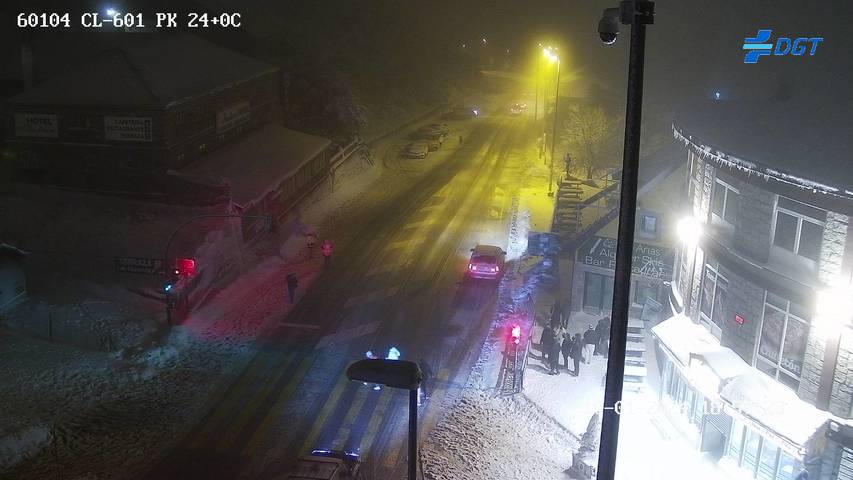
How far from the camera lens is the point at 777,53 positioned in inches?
867

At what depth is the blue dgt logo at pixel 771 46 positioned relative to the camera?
20.9 m

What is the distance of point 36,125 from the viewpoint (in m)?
37.6

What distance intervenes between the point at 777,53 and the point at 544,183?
3073 cm

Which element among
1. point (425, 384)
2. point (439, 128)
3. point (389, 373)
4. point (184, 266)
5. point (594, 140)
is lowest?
point (425, 384)

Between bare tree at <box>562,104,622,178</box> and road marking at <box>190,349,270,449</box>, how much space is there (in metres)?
30.3

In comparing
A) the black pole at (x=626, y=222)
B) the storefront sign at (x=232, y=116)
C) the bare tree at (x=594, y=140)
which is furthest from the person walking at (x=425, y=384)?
the bare tree at (x=594, y=140)

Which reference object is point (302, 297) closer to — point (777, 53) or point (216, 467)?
point (216, 467)

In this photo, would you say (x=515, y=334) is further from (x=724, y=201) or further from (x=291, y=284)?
(x=291, y=284)

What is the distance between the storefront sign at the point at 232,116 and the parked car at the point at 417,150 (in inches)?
596

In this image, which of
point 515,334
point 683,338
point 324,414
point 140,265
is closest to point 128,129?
point 140,265

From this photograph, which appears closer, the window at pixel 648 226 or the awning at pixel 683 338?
the awning at pixel 683 338

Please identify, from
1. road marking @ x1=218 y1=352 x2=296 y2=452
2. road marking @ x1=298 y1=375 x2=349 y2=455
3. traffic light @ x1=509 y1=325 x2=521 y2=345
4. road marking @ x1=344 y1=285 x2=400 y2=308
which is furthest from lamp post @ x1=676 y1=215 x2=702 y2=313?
road marking @ x1=218 y1=352 x2=296 y2=452

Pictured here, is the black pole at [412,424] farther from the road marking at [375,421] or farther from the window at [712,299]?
the window at [712,299]

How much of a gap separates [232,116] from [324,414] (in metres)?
27.0
